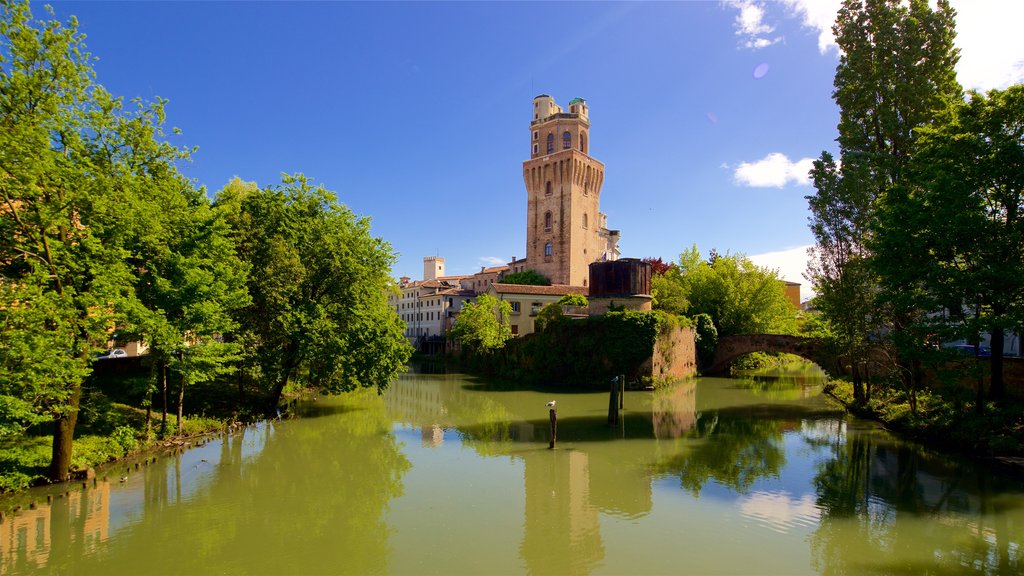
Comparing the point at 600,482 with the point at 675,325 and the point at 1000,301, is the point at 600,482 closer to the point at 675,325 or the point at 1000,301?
the point at 1000,301

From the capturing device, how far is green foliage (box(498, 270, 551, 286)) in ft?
211

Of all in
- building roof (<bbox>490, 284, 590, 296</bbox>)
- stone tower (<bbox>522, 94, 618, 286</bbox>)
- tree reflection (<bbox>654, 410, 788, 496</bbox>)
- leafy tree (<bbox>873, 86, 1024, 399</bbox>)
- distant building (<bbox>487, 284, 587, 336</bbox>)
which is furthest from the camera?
stone tower (<bbox>522, 94, 618, 286</bbox>)

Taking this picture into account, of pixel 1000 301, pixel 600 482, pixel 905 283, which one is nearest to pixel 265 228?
pixel 600 482

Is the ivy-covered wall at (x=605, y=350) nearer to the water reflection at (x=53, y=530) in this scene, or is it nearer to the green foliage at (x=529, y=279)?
the green foliage at (x=529, y=279)

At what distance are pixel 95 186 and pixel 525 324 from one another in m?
41.5

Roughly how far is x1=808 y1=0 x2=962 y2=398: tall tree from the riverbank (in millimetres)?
2913

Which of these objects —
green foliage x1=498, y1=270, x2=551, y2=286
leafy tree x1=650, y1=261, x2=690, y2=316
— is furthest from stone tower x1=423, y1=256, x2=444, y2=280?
leafy tree x1=650, y1=261, x2=690, y2=316

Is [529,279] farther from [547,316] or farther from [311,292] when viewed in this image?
[311,292]

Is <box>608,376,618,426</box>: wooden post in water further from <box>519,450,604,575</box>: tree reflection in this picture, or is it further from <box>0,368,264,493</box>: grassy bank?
<box>0,368,264,493</box>: grassy bank

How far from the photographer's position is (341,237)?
2184 centimetres

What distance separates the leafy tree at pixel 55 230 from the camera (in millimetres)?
10508

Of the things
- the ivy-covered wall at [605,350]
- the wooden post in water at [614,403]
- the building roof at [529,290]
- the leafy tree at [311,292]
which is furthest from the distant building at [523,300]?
the wooden post in water at [614,403]

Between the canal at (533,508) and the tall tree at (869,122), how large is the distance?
19.2 feet

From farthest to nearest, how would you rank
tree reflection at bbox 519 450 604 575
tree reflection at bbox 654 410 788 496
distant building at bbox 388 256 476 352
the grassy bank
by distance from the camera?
distant building at bbox 388 256 476 352 < tree reflection at bbox 654 410 788 496 < the grassy bank < tree reflection at bbox 519 450 604 575
